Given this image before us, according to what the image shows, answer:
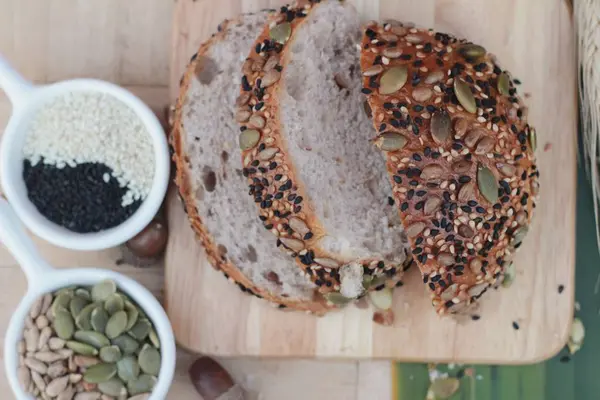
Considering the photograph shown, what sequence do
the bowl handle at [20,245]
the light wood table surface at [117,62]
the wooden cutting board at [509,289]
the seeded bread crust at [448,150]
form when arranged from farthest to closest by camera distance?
the light wood table surface at [117,62] → the wooden cutting board at [509,289] → the bowl handle at [20,245] → the seeded bread crust at [448,150]

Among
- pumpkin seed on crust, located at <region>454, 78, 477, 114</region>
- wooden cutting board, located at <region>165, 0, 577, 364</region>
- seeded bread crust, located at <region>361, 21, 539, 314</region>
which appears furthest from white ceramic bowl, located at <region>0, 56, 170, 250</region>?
pumpkin seed on crust, located at <region>454, 78, 477, 114</region>

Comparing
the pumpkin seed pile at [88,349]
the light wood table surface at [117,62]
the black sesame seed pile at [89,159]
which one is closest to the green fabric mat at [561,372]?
the light wood table surface at [117,62]

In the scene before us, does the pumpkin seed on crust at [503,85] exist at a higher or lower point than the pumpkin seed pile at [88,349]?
higher

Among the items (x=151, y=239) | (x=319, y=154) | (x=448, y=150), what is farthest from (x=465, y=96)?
(x=151, y=239)

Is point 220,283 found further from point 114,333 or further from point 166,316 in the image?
point 114,333

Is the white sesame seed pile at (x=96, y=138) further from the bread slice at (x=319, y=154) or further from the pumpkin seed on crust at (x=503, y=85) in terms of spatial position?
the pumpkin seed on crust at (x=503, y=85)

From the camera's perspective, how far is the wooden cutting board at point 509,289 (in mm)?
1537

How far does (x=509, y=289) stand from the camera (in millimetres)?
1539

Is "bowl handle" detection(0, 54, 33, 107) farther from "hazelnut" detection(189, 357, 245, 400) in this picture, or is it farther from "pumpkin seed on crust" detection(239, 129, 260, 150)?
"hazelnut" detection(189, 357, 245, 400)

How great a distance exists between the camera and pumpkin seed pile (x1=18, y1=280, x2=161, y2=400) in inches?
56.5

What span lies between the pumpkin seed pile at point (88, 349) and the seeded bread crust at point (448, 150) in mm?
600

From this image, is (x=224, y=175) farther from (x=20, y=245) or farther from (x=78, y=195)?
(x=20, y=245)

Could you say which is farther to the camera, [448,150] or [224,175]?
[224,175]

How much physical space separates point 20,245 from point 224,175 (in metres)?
0.43
